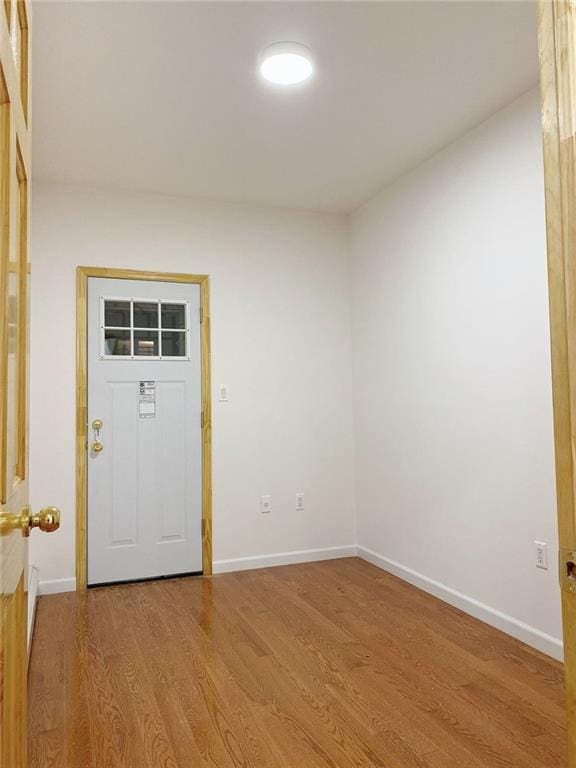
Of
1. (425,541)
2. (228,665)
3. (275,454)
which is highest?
(275,454)

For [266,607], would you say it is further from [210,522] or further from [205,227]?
[205,227]

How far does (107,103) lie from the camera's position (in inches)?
113

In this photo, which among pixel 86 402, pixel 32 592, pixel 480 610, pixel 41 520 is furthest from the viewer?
pixel 86 402

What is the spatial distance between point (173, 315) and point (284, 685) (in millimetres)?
2555

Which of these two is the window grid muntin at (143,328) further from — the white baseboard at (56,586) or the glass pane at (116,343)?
the white baseboard at (56,586)

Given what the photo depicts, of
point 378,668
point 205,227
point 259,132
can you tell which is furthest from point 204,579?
point 259,132

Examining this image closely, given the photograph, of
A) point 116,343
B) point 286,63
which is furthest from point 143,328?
point 286,63

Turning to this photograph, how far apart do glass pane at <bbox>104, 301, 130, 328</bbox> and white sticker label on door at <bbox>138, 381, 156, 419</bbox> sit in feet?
1.41

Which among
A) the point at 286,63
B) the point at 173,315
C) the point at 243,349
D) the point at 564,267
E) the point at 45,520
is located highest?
the point at 286,63

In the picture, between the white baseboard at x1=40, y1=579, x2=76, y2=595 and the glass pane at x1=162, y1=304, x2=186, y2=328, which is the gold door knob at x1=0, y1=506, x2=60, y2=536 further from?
the glass pane at x1=162, y1=304, x2=186, y2=328

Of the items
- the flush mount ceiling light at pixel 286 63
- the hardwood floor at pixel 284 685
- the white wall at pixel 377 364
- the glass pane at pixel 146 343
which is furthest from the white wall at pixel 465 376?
the glass pane at pixel 146 343

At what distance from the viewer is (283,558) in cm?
429

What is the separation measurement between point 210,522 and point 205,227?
2.13m

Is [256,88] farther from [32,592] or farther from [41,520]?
[32,592]
